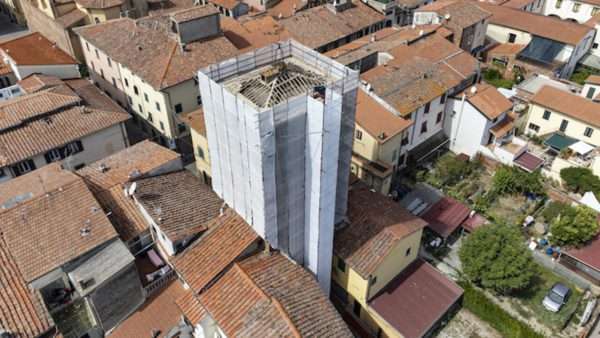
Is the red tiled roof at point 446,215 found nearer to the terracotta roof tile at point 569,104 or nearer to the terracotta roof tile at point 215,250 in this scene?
the terracotta roof tile at point 215,250

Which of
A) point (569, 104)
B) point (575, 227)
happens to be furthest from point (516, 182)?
point (569, 104)

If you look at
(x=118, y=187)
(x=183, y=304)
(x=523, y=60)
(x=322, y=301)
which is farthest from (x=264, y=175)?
(x=523, y=60)

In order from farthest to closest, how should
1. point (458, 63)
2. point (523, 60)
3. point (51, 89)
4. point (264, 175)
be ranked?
point (523, 60) → point (458, 63) → point (51, 89) → point (264, 175)

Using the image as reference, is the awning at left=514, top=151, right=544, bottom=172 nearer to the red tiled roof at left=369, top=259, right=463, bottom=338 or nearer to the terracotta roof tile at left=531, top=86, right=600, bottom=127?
the terracotta roof tile at left=531, top=86, right=600, bottom=127

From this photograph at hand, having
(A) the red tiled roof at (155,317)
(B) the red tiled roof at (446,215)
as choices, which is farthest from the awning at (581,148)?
(A) the red tiled roof at (155,317)

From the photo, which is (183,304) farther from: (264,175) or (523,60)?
(523,60)

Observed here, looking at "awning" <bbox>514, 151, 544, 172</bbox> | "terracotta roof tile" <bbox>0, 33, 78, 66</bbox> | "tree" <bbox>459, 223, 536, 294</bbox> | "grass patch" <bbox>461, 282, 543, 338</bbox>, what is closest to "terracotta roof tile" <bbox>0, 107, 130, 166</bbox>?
"terracotta roof tile" <bbox>0, 33, 78, 66</bbox>

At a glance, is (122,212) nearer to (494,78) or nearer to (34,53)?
(34,53)
